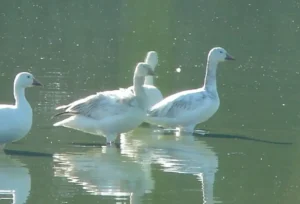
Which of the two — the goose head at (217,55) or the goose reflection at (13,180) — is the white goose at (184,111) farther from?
the goose reflection at (13,180)

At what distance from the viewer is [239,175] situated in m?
13.1

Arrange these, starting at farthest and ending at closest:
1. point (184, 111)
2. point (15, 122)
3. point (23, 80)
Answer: point (184, 111) < point (23, 80) < point (15, 122)

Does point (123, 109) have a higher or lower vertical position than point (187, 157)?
higher

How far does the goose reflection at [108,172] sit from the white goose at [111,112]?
13.8 inches

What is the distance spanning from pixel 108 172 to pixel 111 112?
203cm

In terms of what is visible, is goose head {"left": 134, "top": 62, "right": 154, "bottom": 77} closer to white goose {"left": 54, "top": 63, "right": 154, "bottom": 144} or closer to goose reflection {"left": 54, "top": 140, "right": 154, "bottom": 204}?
white goose {"left": 54, "top": 63, "right": 154, "bottom": 144}

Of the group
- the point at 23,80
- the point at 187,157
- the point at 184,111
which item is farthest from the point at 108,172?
the point at 184,111

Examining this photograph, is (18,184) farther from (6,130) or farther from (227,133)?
(227,133)

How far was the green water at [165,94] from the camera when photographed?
482 inches

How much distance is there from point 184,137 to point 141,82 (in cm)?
124

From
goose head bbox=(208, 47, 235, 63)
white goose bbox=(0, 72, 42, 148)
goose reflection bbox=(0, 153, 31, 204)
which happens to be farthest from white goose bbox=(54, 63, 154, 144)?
goose head bbox=(208, 47, 235, 63)

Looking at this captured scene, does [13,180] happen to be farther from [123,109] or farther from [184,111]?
[184,111]

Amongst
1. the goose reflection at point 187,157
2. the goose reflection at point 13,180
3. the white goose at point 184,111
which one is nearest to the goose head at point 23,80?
the goose reflection at point 13,180

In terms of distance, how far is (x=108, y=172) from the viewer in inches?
512
